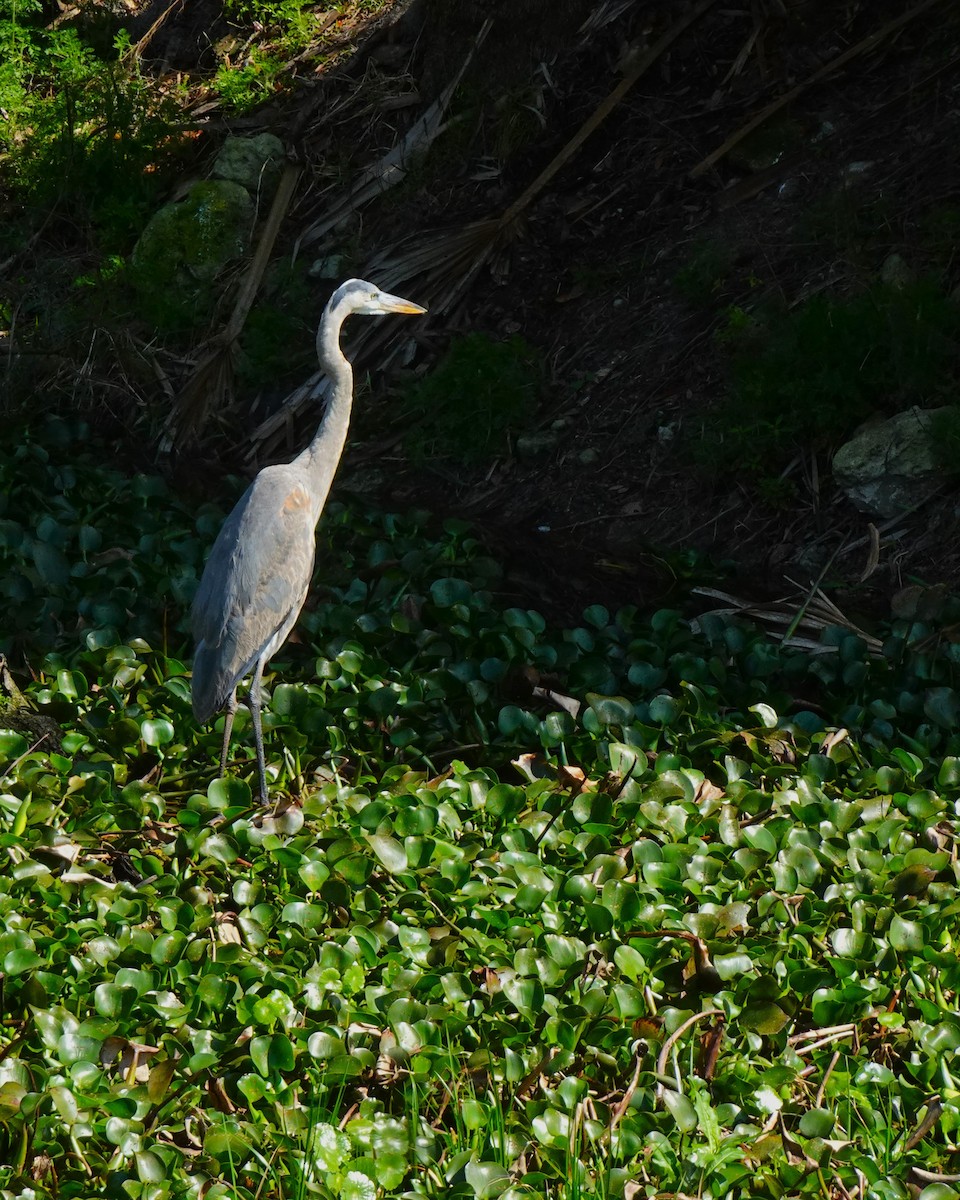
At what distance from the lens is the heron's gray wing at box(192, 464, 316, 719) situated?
4.84 m

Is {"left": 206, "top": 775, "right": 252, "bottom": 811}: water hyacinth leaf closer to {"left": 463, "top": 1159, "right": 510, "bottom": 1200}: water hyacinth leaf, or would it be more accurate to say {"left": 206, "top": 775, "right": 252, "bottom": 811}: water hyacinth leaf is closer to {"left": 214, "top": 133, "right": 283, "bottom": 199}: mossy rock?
{"left": 463, "top": 1159, "right": 510, "bottom": 1200}: water hyacinth leaf

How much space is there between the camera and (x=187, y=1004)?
3430 millimetres

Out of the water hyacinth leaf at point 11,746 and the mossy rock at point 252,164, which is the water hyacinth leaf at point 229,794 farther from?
the mossy rock at point 252,164

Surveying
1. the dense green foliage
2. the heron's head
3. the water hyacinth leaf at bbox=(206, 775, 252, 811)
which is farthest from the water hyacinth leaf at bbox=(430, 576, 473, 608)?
the water hyacinth leaf at bbox=(206, 775, 252, 811)

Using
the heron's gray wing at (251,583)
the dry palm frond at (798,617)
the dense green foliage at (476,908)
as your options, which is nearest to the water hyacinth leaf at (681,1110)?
the dense green foliage at (476,908)

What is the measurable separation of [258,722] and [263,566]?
69 centimetres

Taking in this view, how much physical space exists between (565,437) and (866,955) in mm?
3953

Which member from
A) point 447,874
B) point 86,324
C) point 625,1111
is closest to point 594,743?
point 447,874

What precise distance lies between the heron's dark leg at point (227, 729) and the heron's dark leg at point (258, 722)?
0.07 metres

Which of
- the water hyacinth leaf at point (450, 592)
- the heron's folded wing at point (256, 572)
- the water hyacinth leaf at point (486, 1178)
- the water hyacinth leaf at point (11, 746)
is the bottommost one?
the water hyacinth leaf at point (450, 592)

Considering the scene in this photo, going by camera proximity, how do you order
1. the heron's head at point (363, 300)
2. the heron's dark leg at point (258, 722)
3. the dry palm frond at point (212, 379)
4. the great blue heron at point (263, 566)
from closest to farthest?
the heron's dark leg at point (258, 722), the great blue heron at point (263, 566), the heron's head at point (363, 300), the dry palm frond at point (212, 379)

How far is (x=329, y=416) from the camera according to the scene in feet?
18.2

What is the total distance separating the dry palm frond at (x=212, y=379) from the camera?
25.8 ft

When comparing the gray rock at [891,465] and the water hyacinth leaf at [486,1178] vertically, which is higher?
the water hyacinth leaf at [486,1178]
